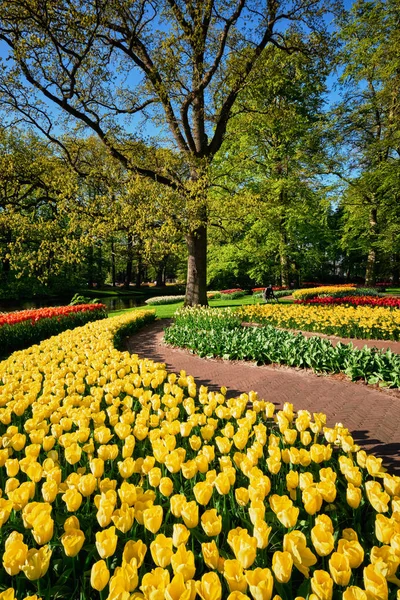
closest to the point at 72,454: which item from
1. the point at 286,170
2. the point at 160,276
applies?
the point at 286,170

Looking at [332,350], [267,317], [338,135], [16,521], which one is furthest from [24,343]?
[338,135]

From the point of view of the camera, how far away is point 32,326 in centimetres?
1119

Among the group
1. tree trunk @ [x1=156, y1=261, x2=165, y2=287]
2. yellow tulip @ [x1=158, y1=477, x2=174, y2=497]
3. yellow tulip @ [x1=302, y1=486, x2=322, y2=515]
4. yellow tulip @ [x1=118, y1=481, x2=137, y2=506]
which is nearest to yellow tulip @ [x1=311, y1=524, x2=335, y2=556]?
yellow tulip @ [x1=302, y1=486, x2=322, y2=515]

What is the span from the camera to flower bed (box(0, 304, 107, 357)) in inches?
401

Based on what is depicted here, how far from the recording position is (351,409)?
16.3ft

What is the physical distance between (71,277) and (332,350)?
3159 cm

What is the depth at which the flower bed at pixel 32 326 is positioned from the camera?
33.4 ft

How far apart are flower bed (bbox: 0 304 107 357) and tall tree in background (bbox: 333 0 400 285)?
692 inches

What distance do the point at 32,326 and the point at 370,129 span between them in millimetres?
25635

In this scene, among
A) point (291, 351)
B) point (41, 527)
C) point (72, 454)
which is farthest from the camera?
point (291, 351)

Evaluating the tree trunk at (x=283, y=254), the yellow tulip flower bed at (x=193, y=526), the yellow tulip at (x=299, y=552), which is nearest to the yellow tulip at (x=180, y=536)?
the yellow tulip flower bed at (x=193, y=526)

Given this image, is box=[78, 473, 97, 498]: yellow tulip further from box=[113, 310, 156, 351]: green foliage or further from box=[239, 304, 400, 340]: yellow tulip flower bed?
box=[239, 304, 400, 340]: yellow tulip flower bed

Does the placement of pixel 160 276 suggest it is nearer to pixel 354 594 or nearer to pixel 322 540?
pixel 322 540

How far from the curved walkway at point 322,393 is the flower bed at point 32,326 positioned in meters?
4.30
